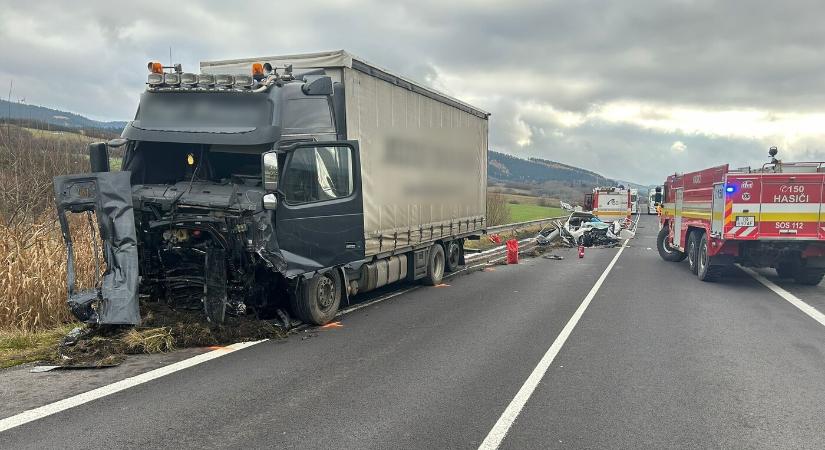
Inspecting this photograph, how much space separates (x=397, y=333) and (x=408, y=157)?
13.4ft

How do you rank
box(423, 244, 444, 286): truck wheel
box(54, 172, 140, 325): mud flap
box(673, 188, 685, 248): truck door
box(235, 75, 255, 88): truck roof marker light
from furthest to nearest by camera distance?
1. box(673, 188, 685, 248): truck door
2. box(423, 244, 444, 286): truck wheel
3. box(235, 75, 255, 88): truck roof marker light
4. box(54, 172, 140, 325): mud flap

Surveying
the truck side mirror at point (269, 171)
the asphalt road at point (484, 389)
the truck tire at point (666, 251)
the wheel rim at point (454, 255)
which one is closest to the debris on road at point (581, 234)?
the truck tire at point (666, 251)

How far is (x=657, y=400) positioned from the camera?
5.28 metres

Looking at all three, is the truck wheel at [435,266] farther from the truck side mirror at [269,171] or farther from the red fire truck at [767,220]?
the red fire truck at [767,220]

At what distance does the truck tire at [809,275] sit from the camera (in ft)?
41.4

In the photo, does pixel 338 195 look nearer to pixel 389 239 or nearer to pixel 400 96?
pixel 389 239

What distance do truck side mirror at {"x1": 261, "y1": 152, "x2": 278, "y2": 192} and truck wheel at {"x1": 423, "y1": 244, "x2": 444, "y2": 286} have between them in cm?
590

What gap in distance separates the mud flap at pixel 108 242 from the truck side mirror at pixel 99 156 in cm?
69

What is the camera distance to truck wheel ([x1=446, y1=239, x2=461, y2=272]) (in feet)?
45.8

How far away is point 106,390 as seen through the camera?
5207 mm

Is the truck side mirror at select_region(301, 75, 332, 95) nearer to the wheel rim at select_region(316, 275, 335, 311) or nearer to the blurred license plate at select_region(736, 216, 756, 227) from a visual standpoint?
the wheel rim at select_region(316, 275, 335, 311)

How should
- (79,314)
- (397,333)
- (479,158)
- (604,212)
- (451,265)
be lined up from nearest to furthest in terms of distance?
(79,314), (397,333), (451,265), (479,158), (604,212)

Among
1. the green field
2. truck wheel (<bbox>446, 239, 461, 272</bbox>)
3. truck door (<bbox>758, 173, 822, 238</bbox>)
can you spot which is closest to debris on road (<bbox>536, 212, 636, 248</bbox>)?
truck wheel (<bbox>446, 239, 461, 272</bbox>)

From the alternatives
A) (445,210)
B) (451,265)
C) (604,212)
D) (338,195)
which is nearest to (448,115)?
(445,210)
